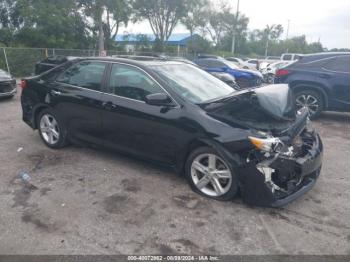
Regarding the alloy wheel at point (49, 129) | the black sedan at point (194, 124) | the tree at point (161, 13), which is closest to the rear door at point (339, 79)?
the black sedan at point (194, 124)

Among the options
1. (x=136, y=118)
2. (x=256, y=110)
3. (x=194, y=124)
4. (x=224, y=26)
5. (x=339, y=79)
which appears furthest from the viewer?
(x=224, y=26)

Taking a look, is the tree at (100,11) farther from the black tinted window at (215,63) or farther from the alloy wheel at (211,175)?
the alloy wheel at (211,175)

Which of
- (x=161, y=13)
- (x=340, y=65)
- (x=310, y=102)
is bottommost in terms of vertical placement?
(x=310, y=102)

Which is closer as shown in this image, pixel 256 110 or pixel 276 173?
pixel 276 173

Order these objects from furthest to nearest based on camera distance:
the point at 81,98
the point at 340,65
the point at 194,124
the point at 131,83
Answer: the point at 340,65
the point at 81,98
the point at 131,83
the point at 194,124

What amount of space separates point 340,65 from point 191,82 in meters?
5.38

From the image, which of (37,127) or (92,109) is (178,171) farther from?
(37,127)

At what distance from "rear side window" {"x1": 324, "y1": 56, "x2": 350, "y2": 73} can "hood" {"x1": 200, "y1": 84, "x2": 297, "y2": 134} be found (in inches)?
195

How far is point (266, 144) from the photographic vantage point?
131 inches

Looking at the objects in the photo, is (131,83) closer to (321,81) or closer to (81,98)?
(81,98)

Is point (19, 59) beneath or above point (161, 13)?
beneath

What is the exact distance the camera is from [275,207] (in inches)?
136

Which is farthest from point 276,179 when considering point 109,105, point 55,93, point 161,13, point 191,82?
point 161,13

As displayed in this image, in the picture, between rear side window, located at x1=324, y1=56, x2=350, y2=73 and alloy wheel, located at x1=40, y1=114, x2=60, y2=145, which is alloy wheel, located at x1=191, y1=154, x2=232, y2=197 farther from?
rear side window, located at x1=324, y1=56, x2=350, y2=73
